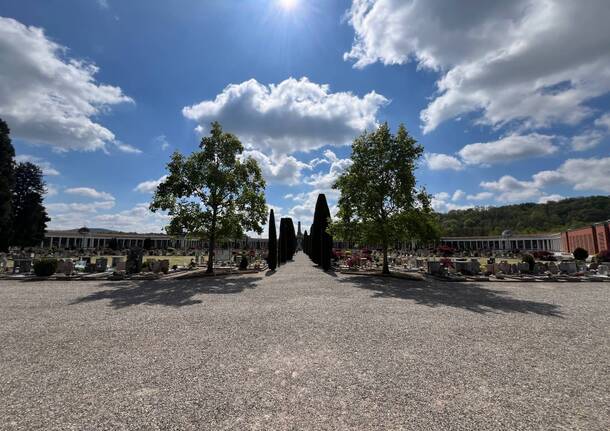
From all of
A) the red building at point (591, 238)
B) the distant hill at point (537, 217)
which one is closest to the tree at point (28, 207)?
the red building at point (591, 238)

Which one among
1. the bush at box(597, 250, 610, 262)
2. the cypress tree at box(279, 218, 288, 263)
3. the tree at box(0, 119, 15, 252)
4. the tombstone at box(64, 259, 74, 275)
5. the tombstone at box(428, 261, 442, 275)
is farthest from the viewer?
the cypress tree at box(279, 218, 288, 263)

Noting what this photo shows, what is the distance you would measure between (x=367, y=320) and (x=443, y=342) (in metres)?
2.35

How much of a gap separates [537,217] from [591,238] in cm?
7218

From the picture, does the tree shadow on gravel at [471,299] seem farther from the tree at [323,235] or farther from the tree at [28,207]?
the tree at [28,207]

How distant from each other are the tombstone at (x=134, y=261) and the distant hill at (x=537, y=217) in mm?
81939

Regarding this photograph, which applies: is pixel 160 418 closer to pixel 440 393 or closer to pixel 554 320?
pixel 440 393

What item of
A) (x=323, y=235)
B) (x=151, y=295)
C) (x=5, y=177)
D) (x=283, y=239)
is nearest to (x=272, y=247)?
(x=323, y=235)

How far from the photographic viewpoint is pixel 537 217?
111m

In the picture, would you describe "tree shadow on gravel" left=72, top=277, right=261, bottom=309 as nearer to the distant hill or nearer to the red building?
the red building

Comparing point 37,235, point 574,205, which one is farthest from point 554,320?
point 574,205

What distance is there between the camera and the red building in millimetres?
45531

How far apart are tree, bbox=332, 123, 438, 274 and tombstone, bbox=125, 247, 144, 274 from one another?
14.4m

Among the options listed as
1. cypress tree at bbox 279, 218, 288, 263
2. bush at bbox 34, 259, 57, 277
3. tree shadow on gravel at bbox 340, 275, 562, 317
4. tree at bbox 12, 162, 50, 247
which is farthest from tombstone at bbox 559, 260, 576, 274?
tree at bbox 12, 162, 50, 247

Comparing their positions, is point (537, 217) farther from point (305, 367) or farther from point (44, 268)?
point (44, 268)
